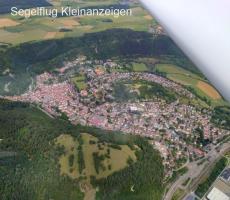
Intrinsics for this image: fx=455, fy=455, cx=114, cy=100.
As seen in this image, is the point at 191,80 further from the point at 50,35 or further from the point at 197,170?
the point at 50,35

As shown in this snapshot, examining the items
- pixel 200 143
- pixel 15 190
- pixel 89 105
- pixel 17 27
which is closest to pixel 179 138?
pixel 200 143

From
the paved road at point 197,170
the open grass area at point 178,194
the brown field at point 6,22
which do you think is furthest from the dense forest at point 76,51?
the open grass area at point 178,194

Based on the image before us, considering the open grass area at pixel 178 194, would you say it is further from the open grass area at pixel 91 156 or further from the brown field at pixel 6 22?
the brown field at pixel 6 22

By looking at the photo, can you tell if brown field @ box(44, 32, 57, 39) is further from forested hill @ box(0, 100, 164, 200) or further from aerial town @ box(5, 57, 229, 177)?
forested hill @ box(0, 100, 164, 200)

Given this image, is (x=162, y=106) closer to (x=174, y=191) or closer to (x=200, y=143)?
(x=200, y=143)

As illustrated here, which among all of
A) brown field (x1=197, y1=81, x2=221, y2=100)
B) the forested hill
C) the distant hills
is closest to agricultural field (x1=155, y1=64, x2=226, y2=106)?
brown field (x1=197, y1=81, x2=221, y2=100)

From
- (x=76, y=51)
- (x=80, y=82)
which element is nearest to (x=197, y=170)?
(x=80, y=82)
